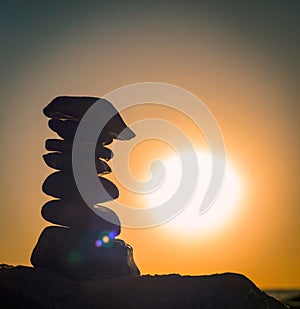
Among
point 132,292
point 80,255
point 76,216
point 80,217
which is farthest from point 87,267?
point 132,292

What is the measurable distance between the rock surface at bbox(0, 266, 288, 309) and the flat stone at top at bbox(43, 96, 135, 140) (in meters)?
9.89

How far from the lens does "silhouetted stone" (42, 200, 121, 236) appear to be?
36.7 m

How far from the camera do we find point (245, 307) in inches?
1128

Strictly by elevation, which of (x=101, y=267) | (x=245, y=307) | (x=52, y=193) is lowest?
(x=245, y=307)

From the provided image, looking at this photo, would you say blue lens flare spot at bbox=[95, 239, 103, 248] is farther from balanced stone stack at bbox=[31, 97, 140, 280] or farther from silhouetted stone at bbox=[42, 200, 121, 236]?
silhouetted stone at bbox=[42, 200, 121, 236]

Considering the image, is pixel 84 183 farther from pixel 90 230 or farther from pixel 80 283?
pixel 80 283

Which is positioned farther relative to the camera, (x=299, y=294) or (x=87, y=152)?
(x=299, y=294)

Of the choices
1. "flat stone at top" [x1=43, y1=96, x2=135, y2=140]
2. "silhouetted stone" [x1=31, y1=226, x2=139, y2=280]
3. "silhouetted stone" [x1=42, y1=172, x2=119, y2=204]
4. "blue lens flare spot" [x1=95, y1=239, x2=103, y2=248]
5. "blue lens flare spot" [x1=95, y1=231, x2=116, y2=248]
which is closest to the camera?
"silhouetted stone" [x1=31, y1=226, x2=139, y2=280]

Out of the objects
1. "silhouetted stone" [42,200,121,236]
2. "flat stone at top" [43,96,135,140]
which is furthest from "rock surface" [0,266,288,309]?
"flat stone at top" [43,96,135,140]

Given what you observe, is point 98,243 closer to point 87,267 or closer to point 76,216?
point 87,267

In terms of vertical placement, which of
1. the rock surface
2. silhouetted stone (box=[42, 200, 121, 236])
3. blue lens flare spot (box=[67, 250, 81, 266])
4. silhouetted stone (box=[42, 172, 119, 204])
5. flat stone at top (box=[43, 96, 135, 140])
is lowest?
the rock surface

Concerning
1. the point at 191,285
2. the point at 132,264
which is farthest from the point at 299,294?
the point at 191,285

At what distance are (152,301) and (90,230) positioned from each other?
27.0 ft

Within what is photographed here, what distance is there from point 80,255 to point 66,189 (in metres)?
4.22
